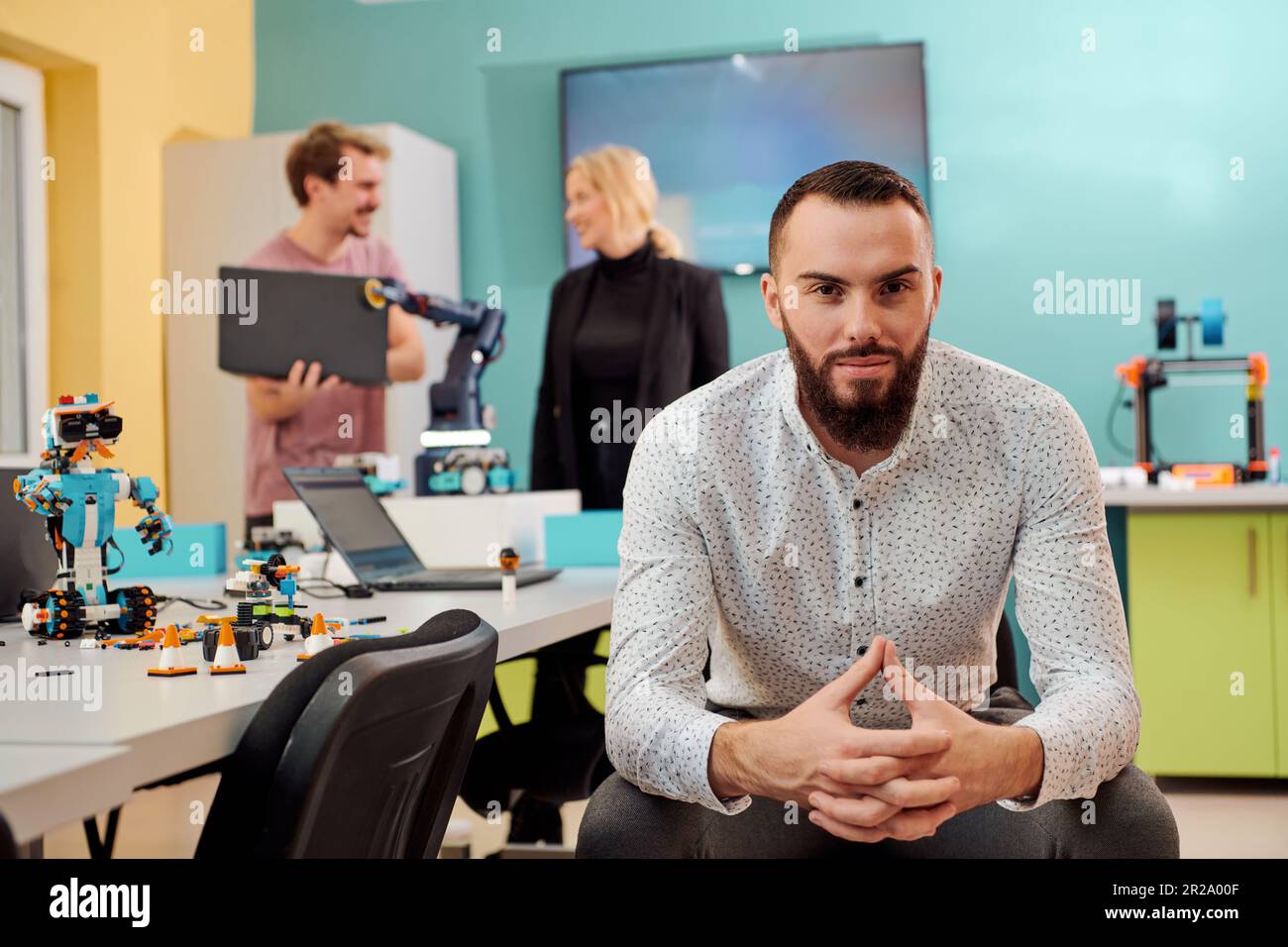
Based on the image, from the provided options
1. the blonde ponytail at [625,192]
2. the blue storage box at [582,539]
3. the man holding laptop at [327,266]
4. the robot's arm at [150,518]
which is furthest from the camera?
the man holding laptop at [327,266]

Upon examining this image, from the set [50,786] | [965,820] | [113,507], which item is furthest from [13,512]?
[965,820]

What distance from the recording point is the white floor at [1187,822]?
2650mm

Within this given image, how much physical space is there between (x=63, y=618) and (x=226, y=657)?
365 mm

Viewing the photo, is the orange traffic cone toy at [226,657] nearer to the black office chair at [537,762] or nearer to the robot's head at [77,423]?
the robot's head at [77,423]

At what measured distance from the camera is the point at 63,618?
1400mm

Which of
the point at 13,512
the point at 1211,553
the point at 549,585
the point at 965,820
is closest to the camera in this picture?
the point at 965,820

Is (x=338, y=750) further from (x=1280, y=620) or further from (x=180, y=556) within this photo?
(x=1280, y=620)

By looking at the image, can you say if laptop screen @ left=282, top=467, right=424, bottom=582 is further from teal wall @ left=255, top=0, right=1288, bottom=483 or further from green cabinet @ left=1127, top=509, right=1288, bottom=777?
teal wall @ left=255, top=0, right=1288, bottom=483

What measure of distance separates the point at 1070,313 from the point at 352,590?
3032 mm

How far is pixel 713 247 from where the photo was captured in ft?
14.1

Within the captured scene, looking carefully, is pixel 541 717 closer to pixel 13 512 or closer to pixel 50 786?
pixel 13 512

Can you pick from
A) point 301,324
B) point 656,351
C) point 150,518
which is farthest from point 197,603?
point 656,351

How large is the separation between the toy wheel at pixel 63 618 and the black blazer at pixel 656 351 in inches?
84.6

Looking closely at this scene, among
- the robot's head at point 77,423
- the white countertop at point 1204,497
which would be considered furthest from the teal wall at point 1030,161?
the robot's head at point 77,423
